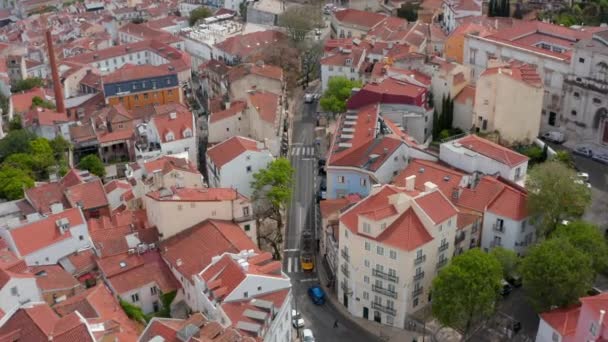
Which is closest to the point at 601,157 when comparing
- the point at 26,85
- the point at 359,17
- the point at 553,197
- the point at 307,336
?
the point at 553,197

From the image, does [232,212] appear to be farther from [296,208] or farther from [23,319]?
[23,319]

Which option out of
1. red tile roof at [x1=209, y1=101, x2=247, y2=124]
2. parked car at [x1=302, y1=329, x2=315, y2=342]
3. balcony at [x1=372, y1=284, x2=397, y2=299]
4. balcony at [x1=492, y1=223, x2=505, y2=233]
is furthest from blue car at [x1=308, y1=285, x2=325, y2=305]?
red tile roof at [x1=209, y1=101, x2=247, y2=124]

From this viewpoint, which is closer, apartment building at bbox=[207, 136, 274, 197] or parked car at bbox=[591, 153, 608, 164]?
apartment building at bbox=[207, 136, 274, 197]

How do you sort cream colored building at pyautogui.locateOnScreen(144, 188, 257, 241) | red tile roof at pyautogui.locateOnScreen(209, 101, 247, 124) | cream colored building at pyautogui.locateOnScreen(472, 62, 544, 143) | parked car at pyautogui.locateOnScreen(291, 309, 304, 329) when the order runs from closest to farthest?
parked car at pyautogui.locateOnScreen(291, 309, 304, 329) < cream colored building at pyautogui.locateOnScreen(144, 188, 257, 241) < cream colored building at pyautogui.locateOnScreen(472, 62, 544, 143) < red tile roof at pyautogui.locateOnScreen(209, 101, 247, 124)

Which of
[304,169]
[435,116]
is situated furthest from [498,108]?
[304,169]

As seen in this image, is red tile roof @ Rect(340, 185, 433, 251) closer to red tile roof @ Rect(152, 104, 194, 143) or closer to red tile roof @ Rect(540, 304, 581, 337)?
red tile roof @ Rect(540, 304, 581, 337)
